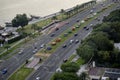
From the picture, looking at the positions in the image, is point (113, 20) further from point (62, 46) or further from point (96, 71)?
point (96, 71)

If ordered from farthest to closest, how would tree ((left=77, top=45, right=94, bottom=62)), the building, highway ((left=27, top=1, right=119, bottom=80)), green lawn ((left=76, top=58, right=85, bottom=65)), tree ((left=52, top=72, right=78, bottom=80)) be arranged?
green lawn ((left=76, top=58, right=85, bottom=65)) → tree ((left=77, top=45, right=94, bottom=62)) → highway ((left=27, top=1, right=119, bottom=80)) → the building → tree ((left=52, top=72, right=78, bottom=80))

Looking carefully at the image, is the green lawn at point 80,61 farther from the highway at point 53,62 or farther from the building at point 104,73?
the building at point 104,73

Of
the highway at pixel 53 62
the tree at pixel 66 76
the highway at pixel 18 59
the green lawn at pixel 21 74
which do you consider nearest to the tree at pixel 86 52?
the highway at pixel 53 62

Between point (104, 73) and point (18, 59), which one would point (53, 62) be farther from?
point (104, 73)

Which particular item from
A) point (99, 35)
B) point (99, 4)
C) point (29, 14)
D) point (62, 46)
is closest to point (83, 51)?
point (99, 35)

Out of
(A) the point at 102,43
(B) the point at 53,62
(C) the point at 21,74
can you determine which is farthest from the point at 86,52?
(C) the point at 21,74

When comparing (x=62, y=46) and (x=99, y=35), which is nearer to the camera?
(x=99, y=35)

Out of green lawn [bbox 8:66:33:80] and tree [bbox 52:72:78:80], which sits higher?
tree [bbox 52:72:78:80]

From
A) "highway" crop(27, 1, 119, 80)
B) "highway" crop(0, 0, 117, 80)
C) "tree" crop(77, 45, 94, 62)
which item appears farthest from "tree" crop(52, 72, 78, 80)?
"highway" crop(0, 0, 117, 80)

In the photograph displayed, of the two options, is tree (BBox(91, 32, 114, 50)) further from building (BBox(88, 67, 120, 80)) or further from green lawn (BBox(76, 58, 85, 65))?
building (BBox(88, 67, 120, 80))
